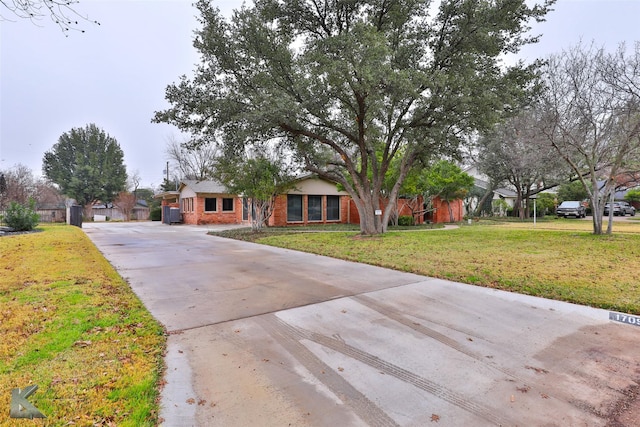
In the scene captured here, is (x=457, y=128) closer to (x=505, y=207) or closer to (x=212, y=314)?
(x=212, y=314)

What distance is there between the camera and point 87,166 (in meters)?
35.8

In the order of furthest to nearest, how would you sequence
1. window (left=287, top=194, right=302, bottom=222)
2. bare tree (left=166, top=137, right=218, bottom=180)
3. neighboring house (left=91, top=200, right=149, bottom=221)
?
bare tree (left=166, top=137, right=218, bottom=180) < neighboring house (left=91, top=200, right=149, bottom=221) < window (left=287, top=194, right=302, bottom=222)

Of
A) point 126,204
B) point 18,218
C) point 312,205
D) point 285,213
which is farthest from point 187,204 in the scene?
point 126,204

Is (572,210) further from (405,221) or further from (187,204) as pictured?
(187,204)

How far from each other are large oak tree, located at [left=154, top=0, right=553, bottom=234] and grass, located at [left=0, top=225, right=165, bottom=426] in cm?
662

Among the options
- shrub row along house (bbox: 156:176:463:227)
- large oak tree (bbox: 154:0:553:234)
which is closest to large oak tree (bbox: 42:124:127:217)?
shrub row along house (bbox: 156:176:463:227)

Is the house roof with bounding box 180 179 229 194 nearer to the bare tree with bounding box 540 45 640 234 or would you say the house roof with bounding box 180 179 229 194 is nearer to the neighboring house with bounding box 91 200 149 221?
the neighboring house with bounding box 91 200 149 221

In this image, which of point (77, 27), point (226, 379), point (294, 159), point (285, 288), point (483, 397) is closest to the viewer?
point (483, 397)

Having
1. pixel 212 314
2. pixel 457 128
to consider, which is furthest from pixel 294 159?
pixel 212 314

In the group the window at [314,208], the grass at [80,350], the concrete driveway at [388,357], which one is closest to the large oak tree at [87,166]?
the window at [314,208]

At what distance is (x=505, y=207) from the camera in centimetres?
2897

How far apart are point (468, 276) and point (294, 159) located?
9834 millimetres

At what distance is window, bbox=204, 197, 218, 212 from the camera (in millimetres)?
22936

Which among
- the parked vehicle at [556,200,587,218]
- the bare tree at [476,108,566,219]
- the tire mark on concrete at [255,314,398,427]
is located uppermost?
the bare tree at [476,108,566,219]
